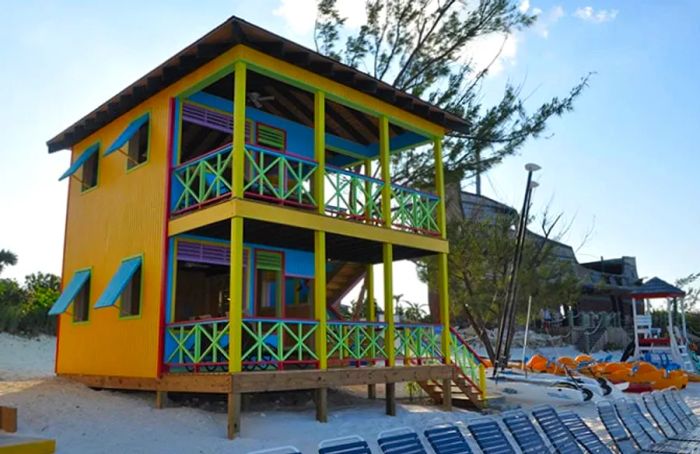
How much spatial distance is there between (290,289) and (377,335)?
8.97 feet

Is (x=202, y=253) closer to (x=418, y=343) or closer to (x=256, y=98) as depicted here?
(x=256, y=98)

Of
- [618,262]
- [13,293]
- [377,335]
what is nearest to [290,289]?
[377,335]

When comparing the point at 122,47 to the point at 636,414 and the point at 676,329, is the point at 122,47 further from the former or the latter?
the point at 676,329

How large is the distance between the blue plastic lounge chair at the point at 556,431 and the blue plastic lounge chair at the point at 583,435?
9 cm

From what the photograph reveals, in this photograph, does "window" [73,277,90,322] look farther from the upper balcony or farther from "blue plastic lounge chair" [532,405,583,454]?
"blue plastic lounge chair" [532,405,583,454]

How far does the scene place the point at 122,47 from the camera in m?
10.5

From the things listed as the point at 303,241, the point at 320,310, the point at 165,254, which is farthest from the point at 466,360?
the point at 165,254

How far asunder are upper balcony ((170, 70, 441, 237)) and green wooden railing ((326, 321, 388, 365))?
2.05 m

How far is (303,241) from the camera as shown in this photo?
42.2ft

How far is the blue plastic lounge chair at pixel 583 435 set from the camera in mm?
7590

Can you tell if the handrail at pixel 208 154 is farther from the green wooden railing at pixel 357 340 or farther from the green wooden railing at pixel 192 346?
the green wooden railing at pixel 357 340

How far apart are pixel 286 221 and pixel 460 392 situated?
242 inches

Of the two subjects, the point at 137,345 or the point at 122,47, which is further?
the point at 137,345

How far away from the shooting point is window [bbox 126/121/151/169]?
12.9 m
